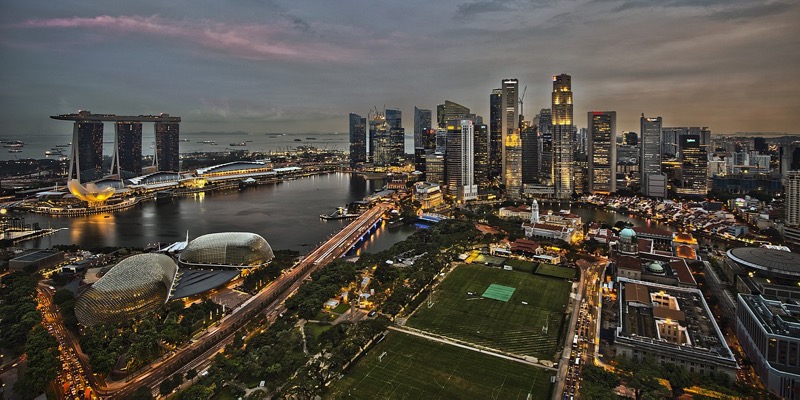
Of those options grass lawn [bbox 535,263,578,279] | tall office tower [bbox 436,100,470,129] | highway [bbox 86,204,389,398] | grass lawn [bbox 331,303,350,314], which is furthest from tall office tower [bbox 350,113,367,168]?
grass lawn [bbox 331,303,350,314]

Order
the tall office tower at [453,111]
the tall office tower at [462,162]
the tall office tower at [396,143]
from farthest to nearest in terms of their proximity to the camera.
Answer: the tall office tower at [396,143] < the tall office tower at [453,111] < the tall office tower at [462,162]

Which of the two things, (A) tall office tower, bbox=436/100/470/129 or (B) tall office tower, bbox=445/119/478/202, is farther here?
(A) tall office tower, bbox=436/100/470/129

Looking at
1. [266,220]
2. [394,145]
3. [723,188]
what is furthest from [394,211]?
[394,145]

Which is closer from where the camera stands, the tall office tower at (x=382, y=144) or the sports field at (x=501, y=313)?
the sports field at (x=501, y=313)

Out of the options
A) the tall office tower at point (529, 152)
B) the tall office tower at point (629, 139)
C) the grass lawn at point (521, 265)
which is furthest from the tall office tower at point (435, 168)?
the tall office tower at point (629, 139)

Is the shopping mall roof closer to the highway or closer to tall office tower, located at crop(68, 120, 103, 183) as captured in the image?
the highway

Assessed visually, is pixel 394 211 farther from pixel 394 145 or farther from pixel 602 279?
pixel 394 145

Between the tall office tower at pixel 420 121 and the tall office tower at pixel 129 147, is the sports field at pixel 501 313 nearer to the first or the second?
the tall office tower at pixel 129 147
